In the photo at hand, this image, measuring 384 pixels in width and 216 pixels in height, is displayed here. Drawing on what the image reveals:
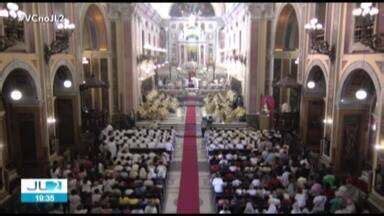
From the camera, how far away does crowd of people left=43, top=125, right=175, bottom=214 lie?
1155 centimetres

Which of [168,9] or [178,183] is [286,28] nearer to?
[178,183]

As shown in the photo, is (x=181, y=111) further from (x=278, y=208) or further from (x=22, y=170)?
(x=278, y=208)

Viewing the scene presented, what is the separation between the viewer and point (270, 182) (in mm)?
13188

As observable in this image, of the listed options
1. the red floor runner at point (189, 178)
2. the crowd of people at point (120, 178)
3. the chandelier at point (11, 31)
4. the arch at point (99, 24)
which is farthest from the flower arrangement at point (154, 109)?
the chandelier at point (11, 31)

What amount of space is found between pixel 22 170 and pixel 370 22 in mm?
15222

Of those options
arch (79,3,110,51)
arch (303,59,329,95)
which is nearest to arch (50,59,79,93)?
arch (79,3,110,51)

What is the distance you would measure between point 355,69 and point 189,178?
323 inches

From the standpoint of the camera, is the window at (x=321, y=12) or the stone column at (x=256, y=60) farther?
the stone column at (x=256, y=60)

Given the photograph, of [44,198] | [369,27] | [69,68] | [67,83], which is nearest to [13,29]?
[69,68]

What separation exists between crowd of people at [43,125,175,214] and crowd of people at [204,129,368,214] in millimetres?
2245

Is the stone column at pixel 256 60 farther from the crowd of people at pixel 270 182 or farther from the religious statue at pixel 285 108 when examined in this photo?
the crowd of people at pixel 270 182

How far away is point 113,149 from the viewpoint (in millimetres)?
17609

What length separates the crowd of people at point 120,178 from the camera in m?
11.5

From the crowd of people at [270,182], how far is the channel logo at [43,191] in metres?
4.96
